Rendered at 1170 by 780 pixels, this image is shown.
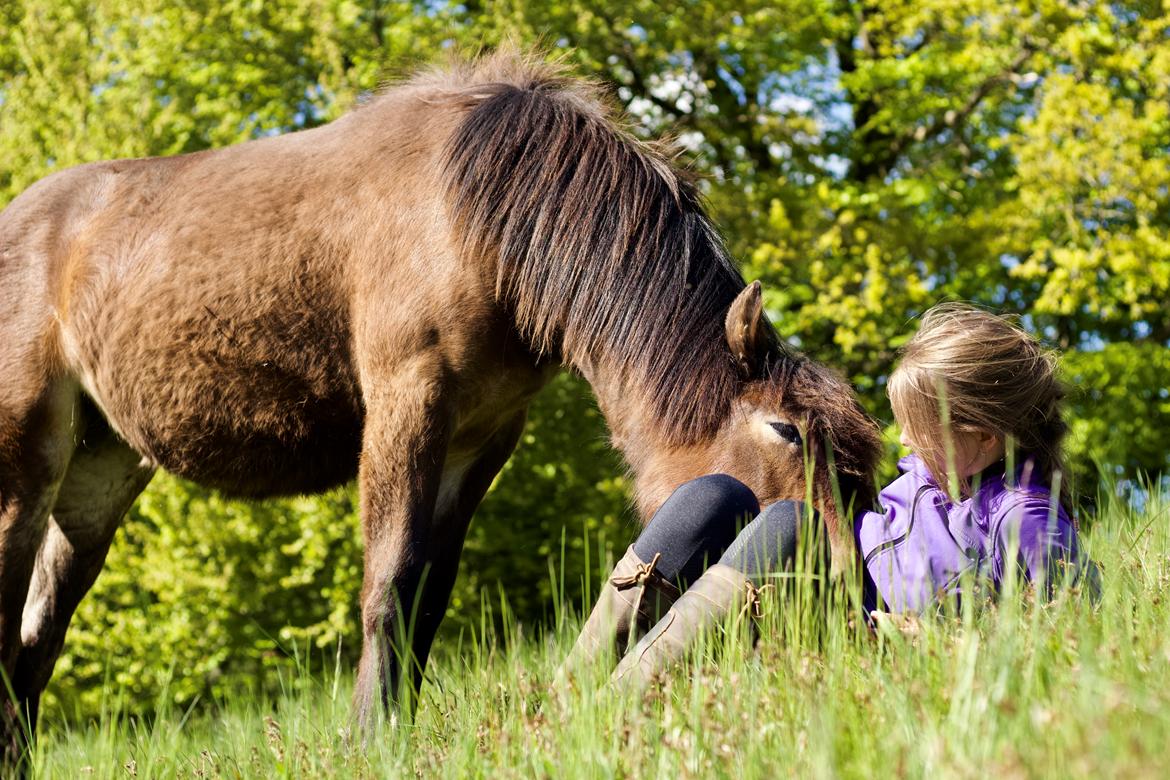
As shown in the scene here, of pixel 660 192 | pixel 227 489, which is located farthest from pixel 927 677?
pixel 227 489

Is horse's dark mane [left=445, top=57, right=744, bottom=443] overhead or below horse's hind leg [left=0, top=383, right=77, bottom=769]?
overhead

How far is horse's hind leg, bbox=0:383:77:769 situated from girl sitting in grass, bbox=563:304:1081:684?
2.37 meters

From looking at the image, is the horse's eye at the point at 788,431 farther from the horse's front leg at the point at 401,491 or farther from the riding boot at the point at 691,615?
the horse's front leg at the point at 401,491

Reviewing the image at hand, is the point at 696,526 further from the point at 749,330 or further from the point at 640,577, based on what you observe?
the point at 749,330

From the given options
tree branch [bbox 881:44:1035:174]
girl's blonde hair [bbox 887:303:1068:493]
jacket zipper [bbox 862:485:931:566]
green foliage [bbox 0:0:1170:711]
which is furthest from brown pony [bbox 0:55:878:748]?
tree branch [bbox 881:44:1035:174]

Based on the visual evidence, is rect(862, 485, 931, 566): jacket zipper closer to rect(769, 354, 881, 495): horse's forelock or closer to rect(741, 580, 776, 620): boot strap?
rect(769, 354, 881, 495): horse's forelock

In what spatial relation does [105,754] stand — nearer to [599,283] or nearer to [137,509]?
[599,283]

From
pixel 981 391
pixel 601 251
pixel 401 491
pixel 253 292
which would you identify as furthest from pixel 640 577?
pixel 253 292

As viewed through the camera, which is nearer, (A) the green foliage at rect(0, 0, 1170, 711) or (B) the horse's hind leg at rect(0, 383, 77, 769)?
(B) the horse's hind leg at rect(0, 383, 77, 769)

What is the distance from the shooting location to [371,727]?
9.70 ft

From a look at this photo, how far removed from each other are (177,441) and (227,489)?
239 mm

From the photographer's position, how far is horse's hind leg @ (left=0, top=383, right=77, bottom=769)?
4.18m

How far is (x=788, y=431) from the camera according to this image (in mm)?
3223

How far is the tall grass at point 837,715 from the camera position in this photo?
60.1 inches
